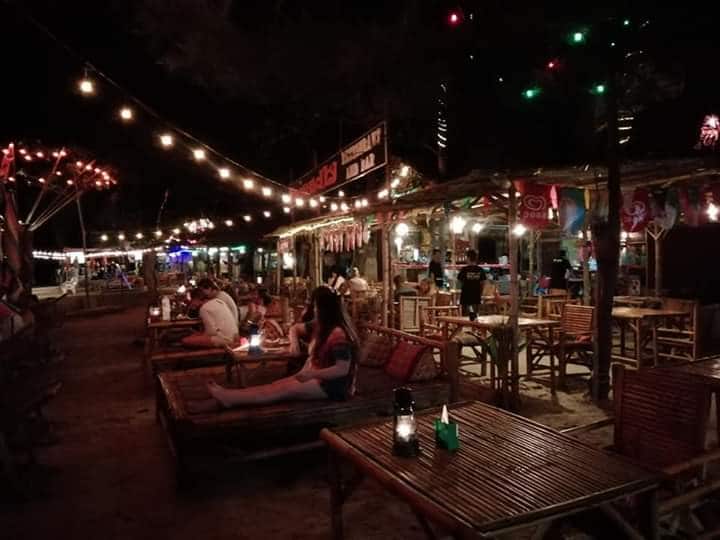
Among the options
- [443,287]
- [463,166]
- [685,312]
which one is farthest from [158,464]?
[463,166]

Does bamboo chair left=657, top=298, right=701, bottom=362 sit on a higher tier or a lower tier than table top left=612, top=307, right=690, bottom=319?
lower

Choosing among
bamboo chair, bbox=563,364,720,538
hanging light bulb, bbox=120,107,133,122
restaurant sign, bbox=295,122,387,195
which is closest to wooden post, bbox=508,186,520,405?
bamboo chair, bbox=563,364,720,538

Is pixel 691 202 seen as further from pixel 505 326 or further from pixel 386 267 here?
pixel 386 267

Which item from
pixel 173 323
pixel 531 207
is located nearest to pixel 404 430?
pixel 531 207

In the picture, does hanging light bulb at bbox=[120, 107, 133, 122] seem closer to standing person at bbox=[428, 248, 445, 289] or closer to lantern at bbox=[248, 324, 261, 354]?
lantern at bbox=[248, 324, 261, 354]

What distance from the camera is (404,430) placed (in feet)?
8.75

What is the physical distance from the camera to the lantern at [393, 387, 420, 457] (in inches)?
104

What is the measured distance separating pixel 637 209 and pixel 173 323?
7142 mm

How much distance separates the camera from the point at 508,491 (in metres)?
2.24

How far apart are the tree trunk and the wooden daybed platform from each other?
245 cm

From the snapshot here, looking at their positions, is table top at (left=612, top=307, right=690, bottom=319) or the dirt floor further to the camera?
table top at (left=612, top=307, right=690, bottom=319)

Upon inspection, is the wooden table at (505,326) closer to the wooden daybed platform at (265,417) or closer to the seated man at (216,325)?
the wooden daybed platform at (265,417)

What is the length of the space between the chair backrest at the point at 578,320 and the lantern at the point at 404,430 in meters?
5.57

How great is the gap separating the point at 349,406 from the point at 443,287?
27.9ft
